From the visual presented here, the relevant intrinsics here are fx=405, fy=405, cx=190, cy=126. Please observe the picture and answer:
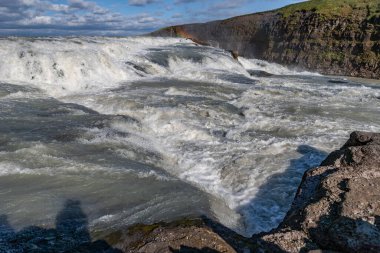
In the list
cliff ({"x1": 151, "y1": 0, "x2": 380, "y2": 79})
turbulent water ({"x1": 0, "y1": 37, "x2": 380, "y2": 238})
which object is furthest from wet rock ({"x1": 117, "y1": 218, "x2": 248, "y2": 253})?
cliff ({"x1": 151, "y1": 0, "x2": 380, "y2": 79})

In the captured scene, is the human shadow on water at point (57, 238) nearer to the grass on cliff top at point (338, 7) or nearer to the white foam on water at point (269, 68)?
the white foam on water at point (269, 68)

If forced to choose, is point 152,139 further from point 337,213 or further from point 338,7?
point 338,7

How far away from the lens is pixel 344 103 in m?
14.8

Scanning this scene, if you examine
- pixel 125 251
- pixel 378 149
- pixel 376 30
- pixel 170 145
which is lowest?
pixel 170 145

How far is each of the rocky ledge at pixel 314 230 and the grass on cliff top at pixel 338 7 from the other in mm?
25815

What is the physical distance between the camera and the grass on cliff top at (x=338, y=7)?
2816cm

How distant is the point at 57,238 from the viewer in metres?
5.16

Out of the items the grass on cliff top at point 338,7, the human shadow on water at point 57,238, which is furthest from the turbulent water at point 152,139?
the grass on cliff top at point 338,7

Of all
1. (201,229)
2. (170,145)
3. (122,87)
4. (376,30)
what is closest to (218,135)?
(170,145)

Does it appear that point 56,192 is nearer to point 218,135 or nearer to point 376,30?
point 218,135

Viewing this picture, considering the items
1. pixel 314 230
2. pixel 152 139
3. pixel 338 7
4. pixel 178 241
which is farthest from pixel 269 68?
pixel 178 241

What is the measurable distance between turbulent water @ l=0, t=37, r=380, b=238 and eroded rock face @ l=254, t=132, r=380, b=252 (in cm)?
136

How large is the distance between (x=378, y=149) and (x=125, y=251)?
154 inches

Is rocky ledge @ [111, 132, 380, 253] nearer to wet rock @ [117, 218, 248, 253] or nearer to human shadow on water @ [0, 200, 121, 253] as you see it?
wet rock @ [117, 218, 248, 253]
